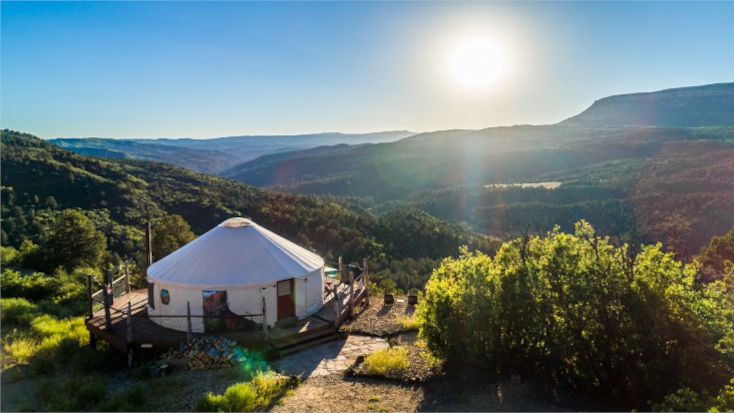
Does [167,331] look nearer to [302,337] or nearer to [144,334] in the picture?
[144,334]

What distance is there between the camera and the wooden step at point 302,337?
9.64 m

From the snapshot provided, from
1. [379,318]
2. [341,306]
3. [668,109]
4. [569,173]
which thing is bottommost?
[379,318]

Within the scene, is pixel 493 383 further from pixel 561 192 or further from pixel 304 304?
pixel 561 192

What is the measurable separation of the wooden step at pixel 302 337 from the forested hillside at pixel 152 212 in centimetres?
1242

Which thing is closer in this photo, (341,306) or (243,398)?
(243,398)

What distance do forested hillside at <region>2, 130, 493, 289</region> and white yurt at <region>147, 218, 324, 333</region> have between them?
12.2 m

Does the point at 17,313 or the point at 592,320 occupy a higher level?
the point at 592,320

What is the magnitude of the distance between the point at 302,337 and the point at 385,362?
8.89ft

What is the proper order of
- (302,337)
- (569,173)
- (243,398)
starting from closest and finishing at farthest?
(243,398) → (302,337) → (569,173)

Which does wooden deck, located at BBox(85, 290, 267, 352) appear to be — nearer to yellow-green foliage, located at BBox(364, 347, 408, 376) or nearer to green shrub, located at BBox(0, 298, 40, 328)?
green shrub, located at BBox(0, 298, 40, 328)

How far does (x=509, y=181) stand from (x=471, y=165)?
41.6 ft

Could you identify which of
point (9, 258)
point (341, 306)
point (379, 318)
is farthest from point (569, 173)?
point (9, 258)

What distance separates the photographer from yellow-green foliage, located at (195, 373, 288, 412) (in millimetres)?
6469

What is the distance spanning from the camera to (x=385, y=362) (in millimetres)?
8242
